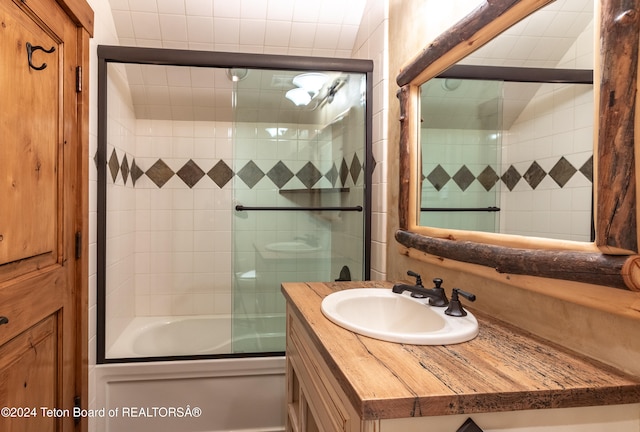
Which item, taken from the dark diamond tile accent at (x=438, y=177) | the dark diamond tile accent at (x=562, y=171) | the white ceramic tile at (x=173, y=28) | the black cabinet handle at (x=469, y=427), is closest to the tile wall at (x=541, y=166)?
the dark diamond tile accent at (x=562, y=171)

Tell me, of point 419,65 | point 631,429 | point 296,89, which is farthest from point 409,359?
point 296,89

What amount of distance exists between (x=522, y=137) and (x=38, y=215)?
5.02 feet

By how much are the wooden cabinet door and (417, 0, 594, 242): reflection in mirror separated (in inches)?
54.2

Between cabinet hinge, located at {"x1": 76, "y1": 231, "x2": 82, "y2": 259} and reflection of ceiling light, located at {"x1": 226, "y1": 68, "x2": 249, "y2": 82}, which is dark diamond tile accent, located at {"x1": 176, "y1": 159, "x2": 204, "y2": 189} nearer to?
reflection of ceiling light, located at {"x1": 226, "y1": 68, "x2": 249, "y2": 82}

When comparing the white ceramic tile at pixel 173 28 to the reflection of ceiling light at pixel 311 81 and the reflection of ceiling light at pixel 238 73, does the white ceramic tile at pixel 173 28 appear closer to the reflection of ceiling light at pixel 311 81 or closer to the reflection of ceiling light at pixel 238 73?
the reflection of ceiling light at pixel 238 73

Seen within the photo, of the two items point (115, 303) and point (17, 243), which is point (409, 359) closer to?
point (17, 243)

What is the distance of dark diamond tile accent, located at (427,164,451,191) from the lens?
1.33m

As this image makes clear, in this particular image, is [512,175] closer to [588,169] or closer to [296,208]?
[588,169]

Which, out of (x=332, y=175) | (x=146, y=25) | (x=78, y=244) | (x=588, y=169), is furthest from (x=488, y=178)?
(x=146, y=25)

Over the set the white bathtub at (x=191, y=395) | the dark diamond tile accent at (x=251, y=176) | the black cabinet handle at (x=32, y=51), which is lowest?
the white bathtub at (x=191, y=395)

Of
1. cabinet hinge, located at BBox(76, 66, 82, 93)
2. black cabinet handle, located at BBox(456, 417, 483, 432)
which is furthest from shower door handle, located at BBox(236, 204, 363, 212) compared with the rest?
black cabinet handle, located at BBox(456, 417, 483, 432)

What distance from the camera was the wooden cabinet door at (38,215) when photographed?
3.60ft

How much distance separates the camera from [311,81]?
2086 millimetres

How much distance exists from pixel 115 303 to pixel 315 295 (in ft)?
4.84
